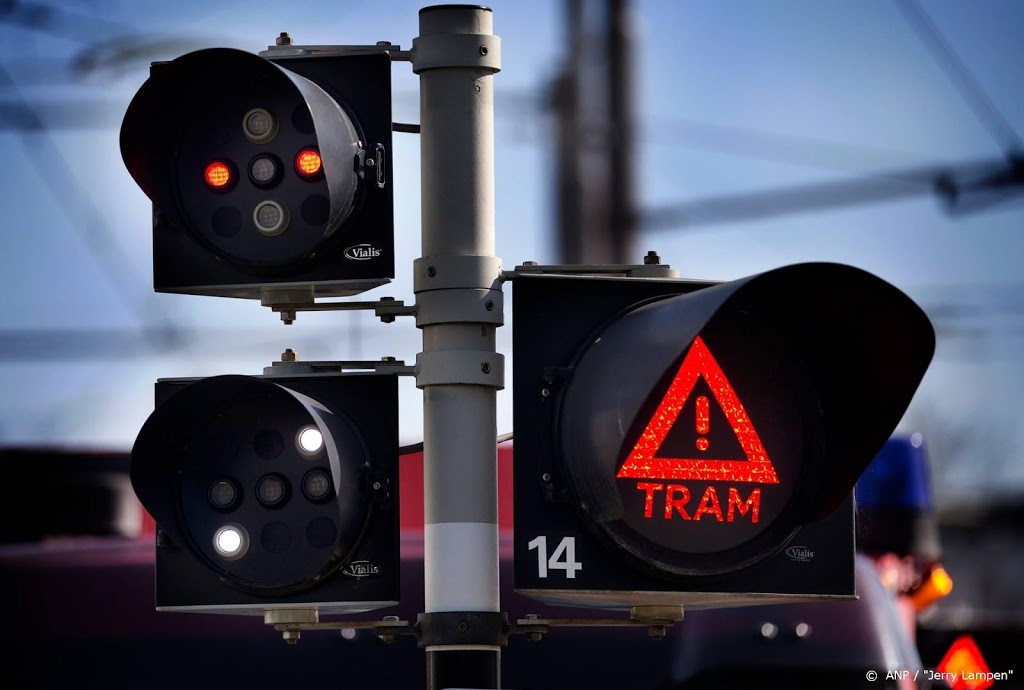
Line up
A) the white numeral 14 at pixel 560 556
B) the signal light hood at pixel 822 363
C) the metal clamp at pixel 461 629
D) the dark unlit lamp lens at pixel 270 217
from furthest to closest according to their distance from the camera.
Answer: the dark unlit lamp lens at pixel 270 217 < the metal clamp at pixel 461 629 < the white numeral 14 at pixel 560 556 < the signal light hood at pixel 822 363

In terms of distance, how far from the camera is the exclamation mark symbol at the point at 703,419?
416 centimetres

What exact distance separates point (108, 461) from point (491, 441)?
773cm

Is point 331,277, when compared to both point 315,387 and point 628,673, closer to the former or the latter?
point 315,387

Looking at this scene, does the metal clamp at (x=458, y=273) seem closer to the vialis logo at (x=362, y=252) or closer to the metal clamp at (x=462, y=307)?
the metal clamp at (x=462, y=307)

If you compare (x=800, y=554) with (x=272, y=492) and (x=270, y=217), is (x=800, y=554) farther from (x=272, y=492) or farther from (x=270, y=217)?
(x=270, y=217)

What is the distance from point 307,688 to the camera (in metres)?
8.67

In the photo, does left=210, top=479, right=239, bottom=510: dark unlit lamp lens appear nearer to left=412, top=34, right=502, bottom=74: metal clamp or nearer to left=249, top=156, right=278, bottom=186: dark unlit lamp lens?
left=249, top=156, right=278, bottom=186: dark unlit lamp lens

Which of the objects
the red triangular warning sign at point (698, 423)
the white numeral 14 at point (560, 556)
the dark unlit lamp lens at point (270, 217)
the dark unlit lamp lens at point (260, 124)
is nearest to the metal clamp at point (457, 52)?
the dark unlit lamp lens at point (260, 124)

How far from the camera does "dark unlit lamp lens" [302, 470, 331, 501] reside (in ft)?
14.3

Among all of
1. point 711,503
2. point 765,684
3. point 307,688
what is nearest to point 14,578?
point 307,688

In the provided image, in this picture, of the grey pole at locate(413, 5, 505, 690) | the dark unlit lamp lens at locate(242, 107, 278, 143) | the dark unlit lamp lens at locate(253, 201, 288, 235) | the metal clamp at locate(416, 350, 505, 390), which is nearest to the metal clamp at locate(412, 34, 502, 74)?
the grey pole at locate(413, 5, 505, 690)

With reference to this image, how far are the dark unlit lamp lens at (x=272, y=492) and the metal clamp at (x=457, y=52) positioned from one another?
3.37ft

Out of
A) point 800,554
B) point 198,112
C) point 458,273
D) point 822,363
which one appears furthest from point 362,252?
point 800,554

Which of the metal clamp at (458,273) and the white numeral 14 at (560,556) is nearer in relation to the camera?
the white numeral 14 at (560,556)
